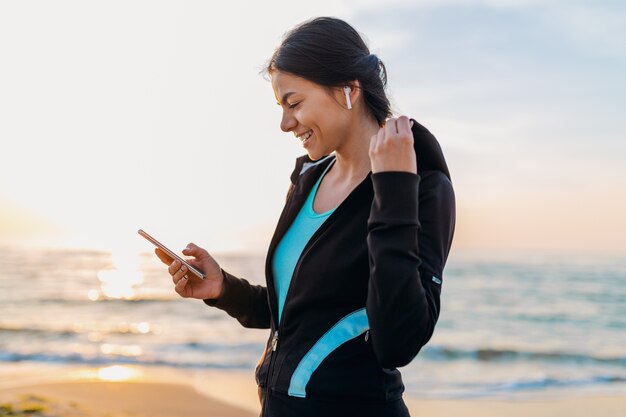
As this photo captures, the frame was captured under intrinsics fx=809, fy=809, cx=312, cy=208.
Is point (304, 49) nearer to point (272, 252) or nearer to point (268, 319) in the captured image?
point (272, 252)

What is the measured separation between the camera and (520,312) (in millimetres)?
16344

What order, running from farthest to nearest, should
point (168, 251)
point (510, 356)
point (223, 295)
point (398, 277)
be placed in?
point (510, 356), point (223, 295), point (168, 251), point (398, 277)

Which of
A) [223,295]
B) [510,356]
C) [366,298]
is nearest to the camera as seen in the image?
[366,298]

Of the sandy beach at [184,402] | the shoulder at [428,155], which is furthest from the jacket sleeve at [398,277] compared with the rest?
the sandy beach at [184,402]

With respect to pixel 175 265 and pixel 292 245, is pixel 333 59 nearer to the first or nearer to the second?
pixel 292 245

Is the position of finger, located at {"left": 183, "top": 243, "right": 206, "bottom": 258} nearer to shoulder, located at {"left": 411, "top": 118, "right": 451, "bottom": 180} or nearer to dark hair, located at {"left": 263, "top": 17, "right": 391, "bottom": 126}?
dark hair, located at {"left": 263, "top": 17, "right": 391, "bottom": 126}

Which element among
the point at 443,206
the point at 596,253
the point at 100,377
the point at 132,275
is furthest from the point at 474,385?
the point at 596,253

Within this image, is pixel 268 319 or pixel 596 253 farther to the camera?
pixel 596 253

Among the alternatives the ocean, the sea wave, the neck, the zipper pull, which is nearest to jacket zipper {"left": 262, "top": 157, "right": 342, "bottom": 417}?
the zipper pull

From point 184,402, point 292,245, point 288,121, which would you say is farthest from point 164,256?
point 184,402

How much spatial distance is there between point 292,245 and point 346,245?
0.24m

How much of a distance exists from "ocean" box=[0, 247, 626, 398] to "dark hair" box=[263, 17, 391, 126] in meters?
6.34

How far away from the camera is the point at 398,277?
1475 mm

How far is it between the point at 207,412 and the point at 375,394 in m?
5.54
